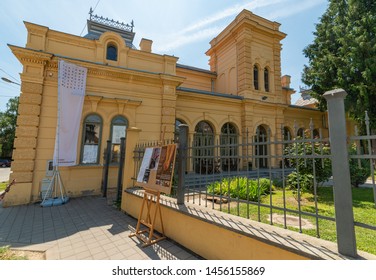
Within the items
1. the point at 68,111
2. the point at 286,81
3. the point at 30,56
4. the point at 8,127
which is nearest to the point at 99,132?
the point at 68,111

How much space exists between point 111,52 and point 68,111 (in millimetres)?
3794

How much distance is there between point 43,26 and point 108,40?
2.55 meters

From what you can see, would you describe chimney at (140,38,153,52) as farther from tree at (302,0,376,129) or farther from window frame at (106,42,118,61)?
tree at (302,0,376,129)

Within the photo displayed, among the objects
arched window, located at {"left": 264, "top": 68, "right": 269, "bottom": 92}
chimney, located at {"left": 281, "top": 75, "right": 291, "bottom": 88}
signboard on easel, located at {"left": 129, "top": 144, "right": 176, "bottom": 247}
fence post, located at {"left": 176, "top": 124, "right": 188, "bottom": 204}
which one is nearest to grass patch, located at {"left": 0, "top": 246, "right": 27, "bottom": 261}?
signboard on easel, located at {"left": 129, "top": 144, "right": 176, "bottom": 247}

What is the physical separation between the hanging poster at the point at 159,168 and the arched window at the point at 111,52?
23.0 feet

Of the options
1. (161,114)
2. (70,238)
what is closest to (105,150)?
(161,114)

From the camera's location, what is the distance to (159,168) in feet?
13.3

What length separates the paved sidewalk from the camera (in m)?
3.44

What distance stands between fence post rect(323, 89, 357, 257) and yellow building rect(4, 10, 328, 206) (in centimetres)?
Answer: 265

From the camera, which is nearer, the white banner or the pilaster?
the pilaster

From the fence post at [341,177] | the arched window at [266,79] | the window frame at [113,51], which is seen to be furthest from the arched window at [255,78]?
the fence post at [341,177]

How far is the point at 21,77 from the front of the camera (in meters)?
7.41

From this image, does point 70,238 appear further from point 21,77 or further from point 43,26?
point 43,26

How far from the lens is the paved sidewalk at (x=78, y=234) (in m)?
3.44
